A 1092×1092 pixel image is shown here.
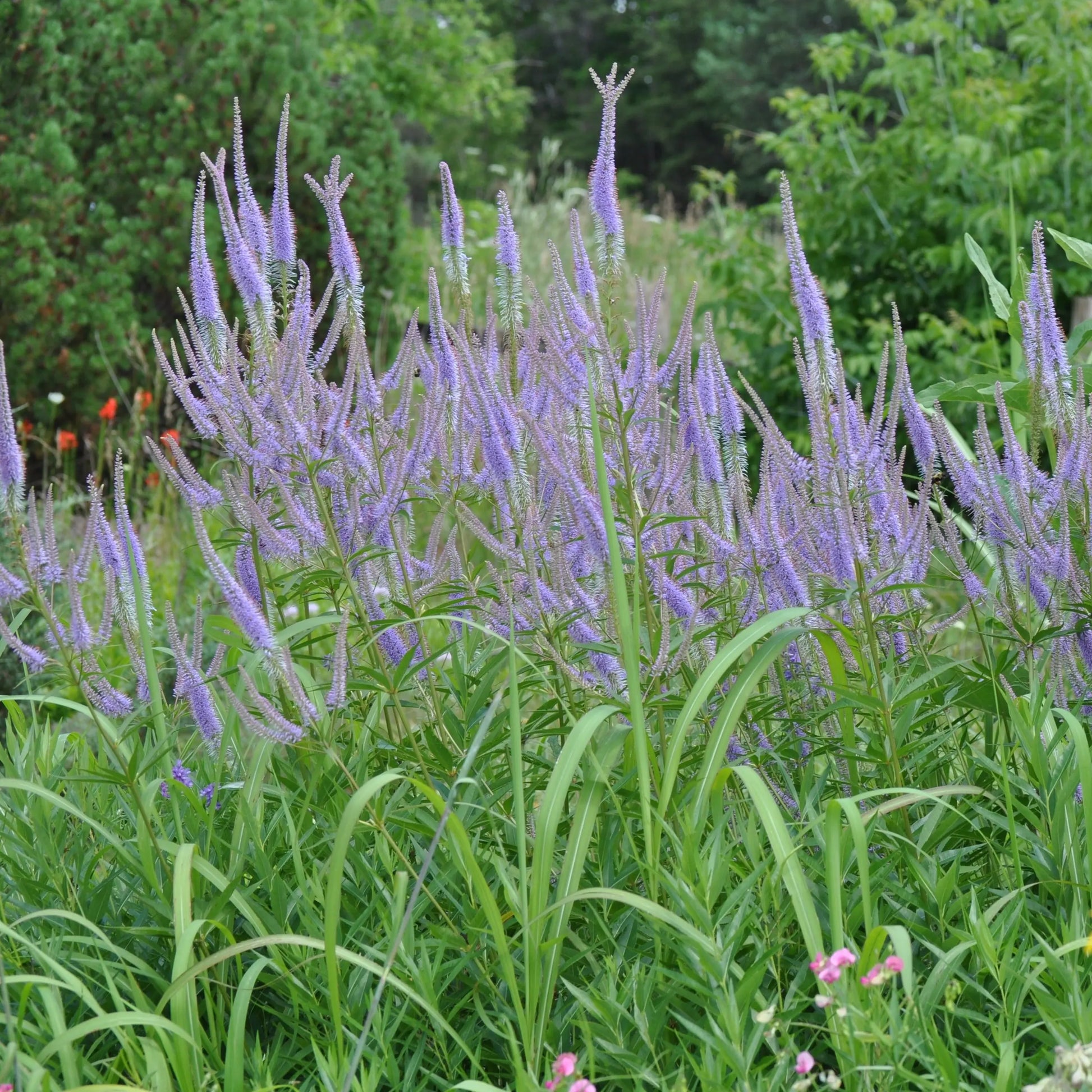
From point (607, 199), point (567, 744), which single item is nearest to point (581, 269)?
point (607, 199)

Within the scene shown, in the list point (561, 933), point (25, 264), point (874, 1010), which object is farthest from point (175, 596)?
point (874, 1010)

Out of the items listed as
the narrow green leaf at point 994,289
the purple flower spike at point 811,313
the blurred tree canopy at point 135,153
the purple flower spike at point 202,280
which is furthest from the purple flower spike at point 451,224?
the blurred tree canopy at point 135,153

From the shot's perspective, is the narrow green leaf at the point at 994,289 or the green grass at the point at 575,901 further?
the narrow green leaf at the point at 994,289

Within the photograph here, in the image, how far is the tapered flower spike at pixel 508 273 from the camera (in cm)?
260

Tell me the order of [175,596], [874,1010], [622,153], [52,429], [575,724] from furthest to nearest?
[622,153], [52,429], [175,596], [575,724], [874,1010]

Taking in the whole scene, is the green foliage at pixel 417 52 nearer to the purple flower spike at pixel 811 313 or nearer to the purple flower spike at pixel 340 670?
the purple flower spike at pixel 811 313

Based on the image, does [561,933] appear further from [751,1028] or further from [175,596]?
[175,596]

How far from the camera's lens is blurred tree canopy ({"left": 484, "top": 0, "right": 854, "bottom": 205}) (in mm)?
32938

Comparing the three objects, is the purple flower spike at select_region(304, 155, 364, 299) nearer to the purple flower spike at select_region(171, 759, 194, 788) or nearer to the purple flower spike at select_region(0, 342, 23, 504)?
the purple flower spike at select_region(0, 342, 23, 504)

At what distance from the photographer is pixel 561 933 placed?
2.02 metres

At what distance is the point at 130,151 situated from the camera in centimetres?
859

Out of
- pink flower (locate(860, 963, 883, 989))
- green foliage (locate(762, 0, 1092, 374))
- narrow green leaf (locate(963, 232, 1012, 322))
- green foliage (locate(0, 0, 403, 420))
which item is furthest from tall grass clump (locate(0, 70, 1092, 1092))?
Answer: green foliage (locate(0, 0, 403, 420))

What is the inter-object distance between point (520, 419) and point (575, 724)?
0.76 meters

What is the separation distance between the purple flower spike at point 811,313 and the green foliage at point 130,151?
Answer: 6126mm
